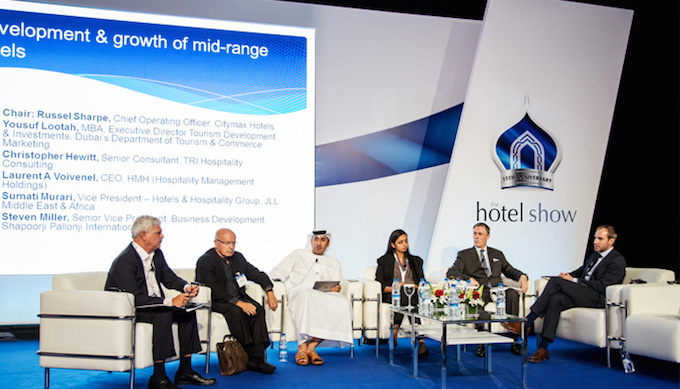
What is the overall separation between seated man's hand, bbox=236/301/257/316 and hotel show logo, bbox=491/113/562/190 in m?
3.30

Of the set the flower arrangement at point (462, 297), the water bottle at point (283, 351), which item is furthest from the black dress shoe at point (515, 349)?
the water bottle at point (283, 351)

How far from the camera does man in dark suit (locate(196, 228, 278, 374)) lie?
4.54 m

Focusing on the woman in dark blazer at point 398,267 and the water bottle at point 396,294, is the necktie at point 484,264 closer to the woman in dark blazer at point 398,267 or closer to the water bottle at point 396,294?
the woman in dark blazer at point 398,267

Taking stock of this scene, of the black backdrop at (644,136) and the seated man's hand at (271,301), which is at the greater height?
the black backdrop at (644,136)

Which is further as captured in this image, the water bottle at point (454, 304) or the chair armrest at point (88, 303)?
the water bottle at point (454, 304)

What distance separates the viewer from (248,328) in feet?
15.0

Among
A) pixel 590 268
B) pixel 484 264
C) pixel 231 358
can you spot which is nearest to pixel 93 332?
pixel 231 358

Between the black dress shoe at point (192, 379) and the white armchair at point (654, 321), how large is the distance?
2895 mm

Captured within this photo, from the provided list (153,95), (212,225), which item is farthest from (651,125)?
(153,95)

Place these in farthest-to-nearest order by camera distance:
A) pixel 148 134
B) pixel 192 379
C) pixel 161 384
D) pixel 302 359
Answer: pixel 148 134, pixel 302 359, pixel 192 379, pixel 161 384

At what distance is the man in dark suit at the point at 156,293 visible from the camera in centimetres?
388

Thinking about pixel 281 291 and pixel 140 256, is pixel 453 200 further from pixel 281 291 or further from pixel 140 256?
pixel 140 256

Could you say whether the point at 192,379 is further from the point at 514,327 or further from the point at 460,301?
the point at 514,327

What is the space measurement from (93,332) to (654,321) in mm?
3615
